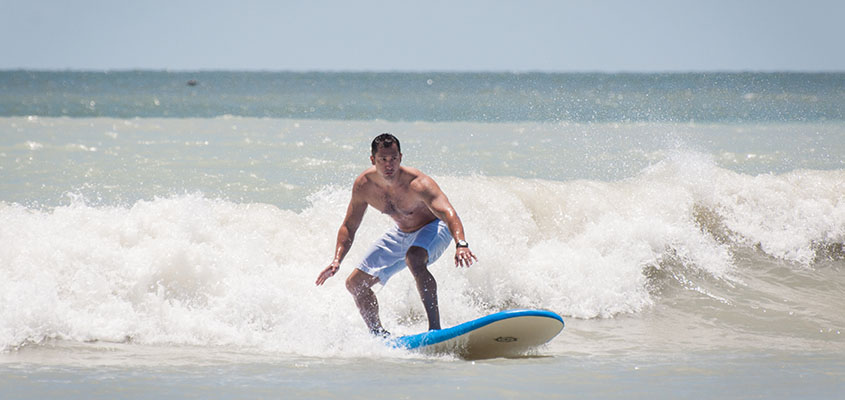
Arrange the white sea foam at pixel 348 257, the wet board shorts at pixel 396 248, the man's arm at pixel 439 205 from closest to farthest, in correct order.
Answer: the man's arm at pixel 439 205
the wet board shorts at pixel 396 248
the white sea foam at pixel 348 257

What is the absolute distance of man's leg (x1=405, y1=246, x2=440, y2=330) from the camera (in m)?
5.37

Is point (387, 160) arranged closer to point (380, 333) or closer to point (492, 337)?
point (380, 333)

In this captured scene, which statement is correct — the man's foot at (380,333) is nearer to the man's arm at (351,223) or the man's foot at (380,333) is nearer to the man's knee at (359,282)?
the man's knee at (359,282)

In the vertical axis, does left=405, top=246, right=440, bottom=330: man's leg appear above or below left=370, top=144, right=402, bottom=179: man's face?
below

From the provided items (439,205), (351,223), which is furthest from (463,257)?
(351,223)

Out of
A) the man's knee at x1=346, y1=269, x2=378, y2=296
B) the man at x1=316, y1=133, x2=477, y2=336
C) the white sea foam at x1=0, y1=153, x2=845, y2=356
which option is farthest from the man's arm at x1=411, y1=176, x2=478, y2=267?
the white sea foam at x1=0, y1=153, x2=845, y2=356

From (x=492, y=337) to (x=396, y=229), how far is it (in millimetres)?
937

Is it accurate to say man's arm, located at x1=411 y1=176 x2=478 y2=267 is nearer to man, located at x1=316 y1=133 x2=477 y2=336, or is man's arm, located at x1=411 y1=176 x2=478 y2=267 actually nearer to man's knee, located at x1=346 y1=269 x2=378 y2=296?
man, located at x1=316 y1=133 x2=477 y2=336

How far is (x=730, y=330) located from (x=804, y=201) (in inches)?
155

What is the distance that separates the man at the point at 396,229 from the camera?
537 centimetres

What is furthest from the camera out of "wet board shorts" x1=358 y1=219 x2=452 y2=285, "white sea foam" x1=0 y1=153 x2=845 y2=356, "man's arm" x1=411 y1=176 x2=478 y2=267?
"white sea foam" x1=0 y1=153 x2=845 y2=356

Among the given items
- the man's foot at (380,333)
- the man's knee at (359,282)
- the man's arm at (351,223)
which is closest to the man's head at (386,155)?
the man's arm at (351,223)

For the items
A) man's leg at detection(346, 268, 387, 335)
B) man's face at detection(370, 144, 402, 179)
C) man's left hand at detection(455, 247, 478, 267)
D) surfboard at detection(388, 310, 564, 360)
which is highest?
man's face at detection(370, 144, 402, 179)

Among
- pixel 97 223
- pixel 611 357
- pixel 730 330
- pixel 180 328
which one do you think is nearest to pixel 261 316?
pixel 180 328
